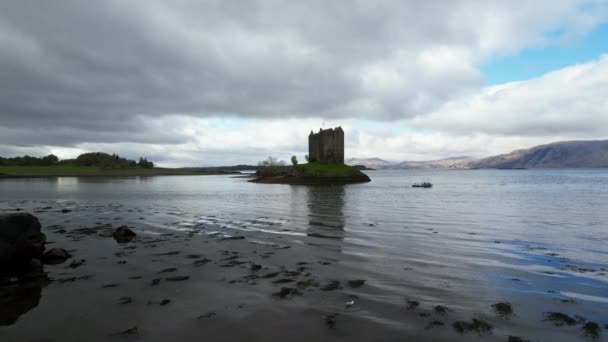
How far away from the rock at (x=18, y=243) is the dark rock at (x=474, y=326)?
12.1 m

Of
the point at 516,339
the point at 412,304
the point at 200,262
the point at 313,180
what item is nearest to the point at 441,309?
the point at 412,304

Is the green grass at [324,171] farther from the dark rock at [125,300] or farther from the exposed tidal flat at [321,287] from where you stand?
the dark rock at [125,300]

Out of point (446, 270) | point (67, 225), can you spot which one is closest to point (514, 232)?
point (446, 270)

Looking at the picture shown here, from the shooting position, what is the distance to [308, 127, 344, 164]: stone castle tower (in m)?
109

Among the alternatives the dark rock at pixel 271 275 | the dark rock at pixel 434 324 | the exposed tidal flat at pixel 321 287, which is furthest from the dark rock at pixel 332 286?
the dark rock at pixel 434 324

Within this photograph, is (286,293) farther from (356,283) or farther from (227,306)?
(356,283)

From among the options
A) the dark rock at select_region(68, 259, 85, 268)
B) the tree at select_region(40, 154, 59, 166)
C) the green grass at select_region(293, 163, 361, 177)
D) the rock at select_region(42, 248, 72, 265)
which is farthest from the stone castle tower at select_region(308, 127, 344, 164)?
the tree at select_region(40, 154, 59, 166)

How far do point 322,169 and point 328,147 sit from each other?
14.9 metres

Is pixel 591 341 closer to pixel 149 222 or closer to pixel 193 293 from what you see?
pixel 193 293

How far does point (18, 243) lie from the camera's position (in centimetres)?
1073

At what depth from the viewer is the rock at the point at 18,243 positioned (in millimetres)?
10328

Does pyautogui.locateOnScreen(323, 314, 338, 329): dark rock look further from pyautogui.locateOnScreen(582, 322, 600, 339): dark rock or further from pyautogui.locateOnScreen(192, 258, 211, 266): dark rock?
pyautogui.locateOnScreen(192, 258, 211, 266): dark rock

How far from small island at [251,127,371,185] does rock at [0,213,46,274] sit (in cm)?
7551

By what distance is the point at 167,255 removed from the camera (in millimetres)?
12000
